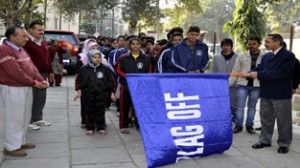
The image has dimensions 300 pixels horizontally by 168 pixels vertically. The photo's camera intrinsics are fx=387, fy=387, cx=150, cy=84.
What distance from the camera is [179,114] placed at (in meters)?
4.60

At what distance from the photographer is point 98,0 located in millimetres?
23969

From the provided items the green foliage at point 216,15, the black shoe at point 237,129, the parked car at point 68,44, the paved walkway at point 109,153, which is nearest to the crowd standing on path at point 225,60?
the black shoe at point 237,129

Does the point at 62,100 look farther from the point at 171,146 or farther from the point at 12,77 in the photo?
the point at 171,146

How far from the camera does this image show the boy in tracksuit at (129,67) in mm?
6297

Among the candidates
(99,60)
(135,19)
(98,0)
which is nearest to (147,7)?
(135,19)

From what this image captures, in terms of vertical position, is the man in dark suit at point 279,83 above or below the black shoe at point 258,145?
above

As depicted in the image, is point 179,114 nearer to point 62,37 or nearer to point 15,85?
point 15,85

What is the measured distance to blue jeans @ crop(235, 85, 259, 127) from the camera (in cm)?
642

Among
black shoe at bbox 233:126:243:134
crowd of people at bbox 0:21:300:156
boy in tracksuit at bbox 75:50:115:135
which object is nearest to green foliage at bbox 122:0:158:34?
crowd of people at bbox 0:21:300:156

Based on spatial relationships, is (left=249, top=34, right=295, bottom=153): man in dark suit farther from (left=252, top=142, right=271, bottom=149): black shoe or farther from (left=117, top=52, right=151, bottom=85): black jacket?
(left=117, top=52, right=151, bottom=85): black jacket

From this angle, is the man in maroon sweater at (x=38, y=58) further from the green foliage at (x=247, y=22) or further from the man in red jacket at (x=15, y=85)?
the green foliage at (x=247, y=22)

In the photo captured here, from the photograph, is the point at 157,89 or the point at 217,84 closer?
the point at 157,89

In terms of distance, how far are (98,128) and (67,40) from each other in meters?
9.35

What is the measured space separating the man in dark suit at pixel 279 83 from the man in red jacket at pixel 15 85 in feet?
9.84
